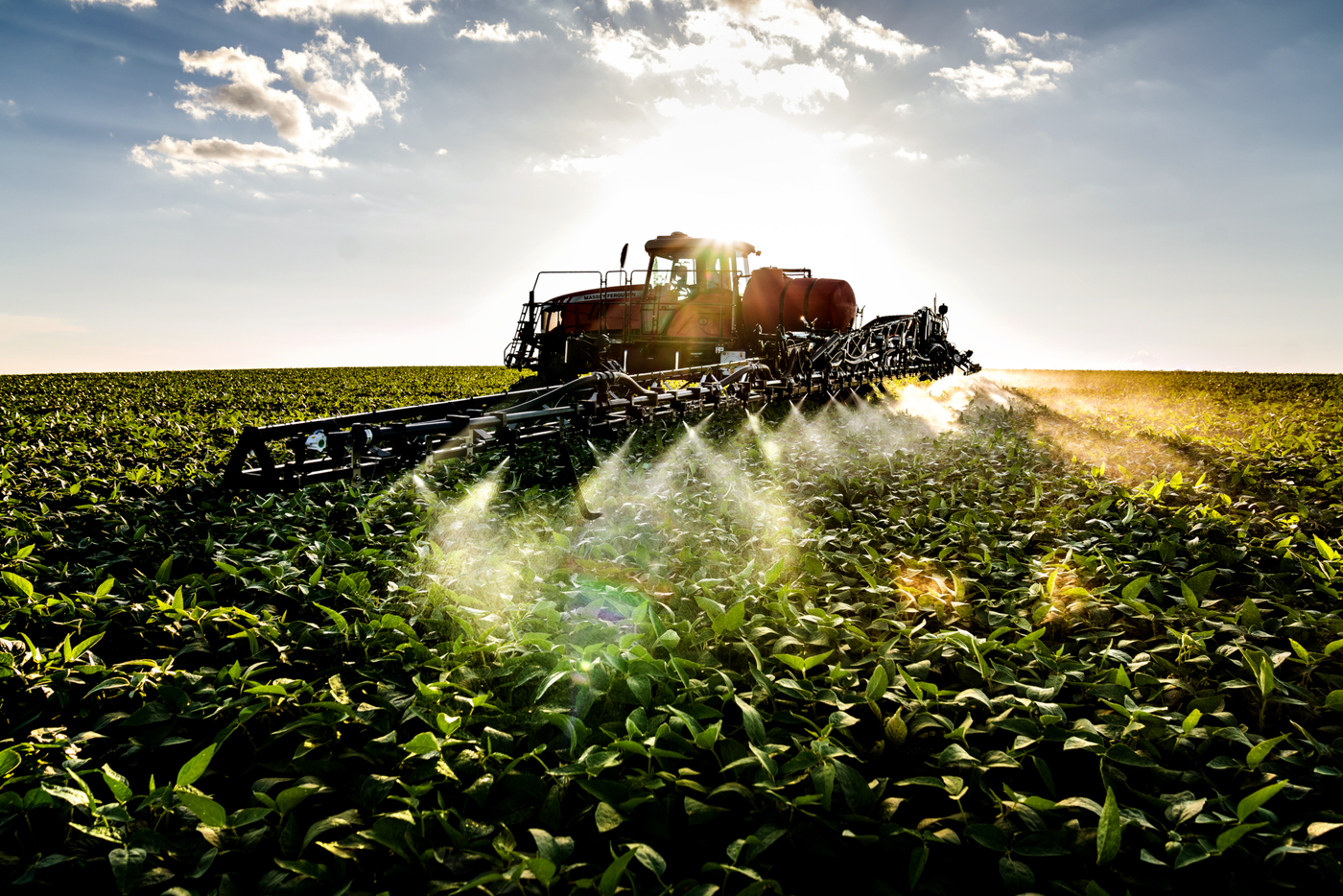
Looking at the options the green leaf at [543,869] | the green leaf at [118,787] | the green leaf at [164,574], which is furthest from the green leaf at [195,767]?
the green leaf at [164,574]

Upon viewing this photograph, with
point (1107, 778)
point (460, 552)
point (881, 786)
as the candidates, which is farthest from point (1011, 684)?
point (460, 552)

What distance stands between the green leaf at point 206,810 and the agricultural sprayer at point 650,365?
3779 mm

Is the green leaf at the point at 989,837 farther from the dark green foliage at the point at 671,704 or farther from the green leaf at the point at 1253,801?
the green leaf at the point at 1253,801

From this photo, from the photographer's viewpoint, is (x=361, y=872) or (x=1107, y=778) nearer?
(x=361, y=872)

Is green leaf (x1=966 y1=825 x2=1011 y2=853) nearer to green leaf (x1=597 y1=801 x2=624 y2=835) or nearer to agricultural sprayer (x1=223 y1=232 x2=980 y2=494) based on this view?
green leaf (x1=597 y1=801 x2=624 y2=835)

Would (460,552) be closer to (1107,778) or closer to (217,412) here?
(1107,778)

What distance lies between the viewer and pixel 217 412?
43.9 feet

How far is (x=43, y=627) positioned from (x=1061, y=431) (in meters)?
12.1

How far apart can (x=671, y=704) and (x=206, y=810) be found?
4.86 ft

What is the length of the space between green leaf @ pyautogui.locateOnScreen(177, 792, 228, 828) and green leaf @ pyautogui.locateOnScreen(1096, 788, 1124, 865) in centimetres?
241

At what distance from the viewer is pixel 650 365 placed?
13.6 meters

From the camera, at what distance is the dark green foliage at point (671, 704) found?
1.90 meters

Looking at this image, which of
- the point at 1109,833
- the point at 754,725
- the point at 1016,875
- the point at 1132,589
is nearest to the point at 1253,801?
the point at 1109,833

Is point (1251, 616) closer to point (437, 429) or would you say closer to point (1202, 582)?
point (1202, 582)
